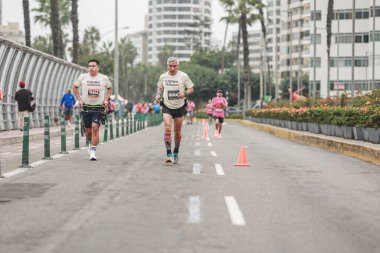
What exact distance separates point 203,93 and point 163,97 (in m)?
100

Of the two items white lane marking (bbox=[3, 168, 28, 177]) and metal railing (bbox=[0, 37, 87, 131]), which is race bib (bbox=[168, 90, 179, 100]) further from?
metal railing (bbox=[0, 37, 87, 131])

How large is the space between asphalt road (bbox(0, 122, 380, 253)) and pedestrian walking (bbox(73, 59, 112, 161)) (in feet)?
3.74

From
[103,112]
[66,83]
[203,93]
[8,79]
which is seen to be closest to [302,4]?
[203,93]

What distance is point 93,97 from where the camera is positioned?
14.4 metres

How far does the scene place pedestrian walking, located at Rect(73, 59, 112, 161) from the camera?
47.0 ft

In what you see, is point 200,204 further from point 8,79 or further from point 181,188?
point 8,79

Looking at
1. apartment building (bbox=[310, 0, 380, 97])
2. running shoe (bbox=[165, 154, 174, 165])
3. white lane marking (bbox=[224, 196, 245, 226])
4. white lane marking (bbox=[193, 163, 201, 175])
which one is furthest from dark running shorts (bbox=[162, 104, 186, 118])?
apartment building (bbox=[310, 0, 380, 97])

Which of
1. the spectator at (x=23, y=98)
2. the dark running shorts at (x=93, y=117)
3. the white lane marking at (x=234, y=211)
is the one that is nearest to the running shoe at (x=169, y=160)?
the dark running shorts at (x=93, y=117)

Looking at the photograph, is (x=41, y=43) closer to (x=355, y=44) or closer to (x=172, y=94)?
(x=355, y=44)

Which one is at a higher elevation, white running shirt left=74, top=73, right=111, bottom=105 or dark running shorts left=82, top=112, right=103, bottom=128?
white running shirt left=74, top=73, right=111, bottom=105

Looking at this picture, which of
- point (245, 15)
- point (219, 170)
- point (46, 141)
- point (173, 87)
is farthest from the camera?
point (245, 15)

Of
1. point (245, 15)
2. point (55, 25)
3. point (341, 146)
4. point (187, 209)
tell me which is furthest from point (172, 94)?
point (245, 15)

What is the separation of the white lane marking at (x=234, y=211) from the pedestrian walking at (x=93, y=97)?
6.03m

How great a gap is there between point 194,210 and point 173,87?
20.3 feet
